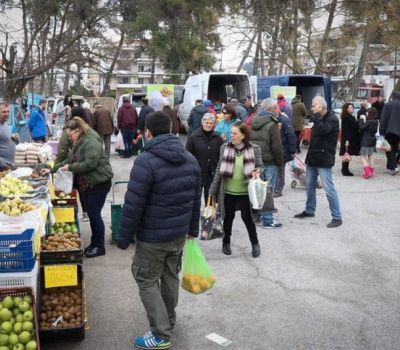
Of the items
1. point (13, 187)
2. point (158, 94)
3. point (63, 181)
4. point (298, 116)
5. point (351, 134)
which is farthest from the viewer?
point (158, 94)

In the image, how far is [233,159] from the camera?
595cm

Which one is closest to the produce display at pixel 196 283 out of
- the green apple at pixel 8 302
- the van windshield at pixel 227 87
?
the green apple at pixel 8 302

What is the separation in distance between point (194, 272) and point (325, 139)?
12.8 feet

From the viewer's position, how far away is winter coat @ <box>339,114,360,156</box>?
38.3 feet

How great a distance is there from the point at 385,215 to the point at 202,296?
451 cm

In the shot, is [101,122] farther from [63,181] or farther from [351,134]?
[63,181]

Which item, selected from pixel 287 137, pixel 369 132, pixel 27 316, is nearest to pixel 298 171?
pixel 287 137

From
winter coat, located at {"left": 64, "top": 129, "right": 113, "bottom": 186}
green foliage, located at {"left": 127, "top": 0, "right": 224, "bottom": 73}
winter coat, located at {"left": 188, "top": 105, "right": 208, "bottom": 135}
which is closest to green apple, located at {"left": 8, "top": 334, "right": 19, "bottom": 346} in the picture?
winter coat, located at {"left": 64, "top": 129, "right": 113, "bottom": 186}

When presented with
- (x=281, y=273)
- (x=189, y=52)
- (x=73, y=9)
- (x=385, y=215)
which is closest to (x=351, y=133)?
(x=385, y=215)

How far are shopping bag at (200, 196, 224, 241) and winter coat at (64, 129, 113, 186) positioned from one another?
1.21 meters

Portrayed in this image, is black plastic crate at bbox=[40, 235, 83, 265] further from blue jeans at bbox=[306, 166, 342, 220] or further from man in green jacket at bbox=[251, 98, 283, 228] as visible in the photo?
blue jeans at bbox=[306, 166, 342, 220]

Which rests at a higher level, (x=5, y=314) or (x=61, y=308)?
(x=5, y=314)

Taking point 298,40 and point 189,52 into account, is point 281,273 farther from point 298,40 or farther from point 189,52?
point 189,52

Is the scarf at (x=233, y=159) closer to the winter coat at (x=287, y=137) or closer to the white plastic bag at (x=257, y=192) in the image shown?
the white plastic bag at (x=257, y=192)
